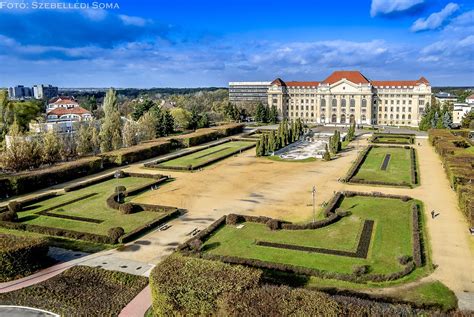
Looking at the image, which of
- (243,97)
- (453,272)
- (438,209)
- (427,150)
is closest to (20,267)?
(453,272)

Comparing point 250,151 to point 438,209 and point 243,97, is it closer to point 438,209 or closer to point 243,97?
point 438,209

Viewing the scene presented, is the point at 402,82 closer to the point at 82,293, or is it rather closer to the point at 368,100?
the point at 368,100

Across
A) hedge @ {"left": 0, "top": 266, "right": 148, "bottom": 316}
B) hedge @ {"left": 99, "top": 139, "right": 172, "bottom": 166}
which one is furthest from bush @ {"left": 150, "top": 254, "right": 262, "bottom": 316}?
hedge @ {"left": 99, "top": 139, "right": 172, "bottom": 166}

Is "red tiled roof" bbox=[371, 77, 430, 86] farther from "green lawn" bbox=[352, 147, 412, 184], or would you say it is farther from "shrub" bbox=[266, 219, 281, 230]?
"shrub" bbox=[266, 219, 281, 230]

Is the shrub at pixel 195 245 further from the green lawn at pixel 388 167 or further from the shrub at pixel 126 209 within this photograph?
the green lawn at pixel 388 167

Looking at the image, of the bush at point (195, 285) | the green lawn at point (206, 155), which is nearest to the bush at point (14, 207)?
the green lawn at point (206, 155)

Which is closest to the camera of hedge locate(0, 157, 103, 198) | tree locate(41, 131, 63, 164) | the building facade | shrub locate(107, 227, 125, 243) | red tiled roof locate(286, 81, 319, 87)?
shrub locate(107, 227, 125, 243)
